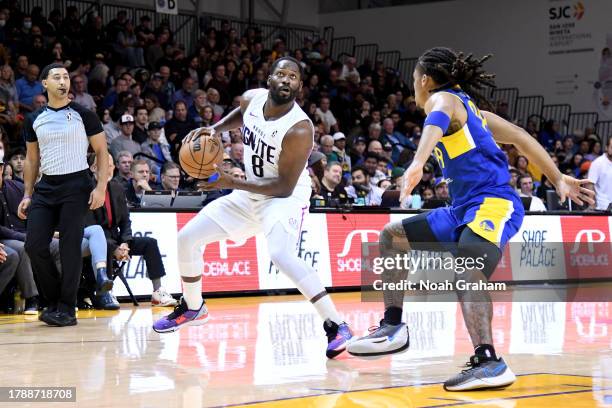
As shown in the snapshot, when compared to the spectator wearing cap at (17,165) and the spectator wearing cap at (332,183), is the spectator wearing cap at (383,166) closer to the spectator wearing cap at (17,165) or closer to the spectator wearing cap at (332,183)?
the spectator wearing cap at (332,183)

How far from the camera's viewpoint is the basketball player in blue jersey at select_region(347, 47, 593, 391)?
630cm

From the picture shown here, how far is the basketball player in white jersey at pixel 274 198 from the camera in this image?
7.64 meters

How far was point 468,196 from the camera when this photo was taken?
6.64 meters

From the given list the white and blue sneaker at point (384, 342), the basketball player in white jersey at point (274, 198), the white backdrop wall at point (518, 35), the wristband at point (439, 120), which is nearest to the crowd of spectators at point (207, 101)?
the white backdrop wall at point (518, 35)

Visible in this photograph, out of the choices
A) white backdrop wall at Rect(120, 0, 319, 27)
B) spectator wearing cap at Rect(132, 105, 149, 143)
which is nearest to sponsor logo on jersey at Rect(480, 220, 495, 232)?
spectator wearing cap at Rect(132, 105, 149, 143)

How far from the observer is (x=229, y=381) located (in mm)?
6504

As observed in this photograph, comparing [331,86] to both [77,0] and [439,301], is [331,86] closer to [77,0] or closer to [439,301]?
[77,0]

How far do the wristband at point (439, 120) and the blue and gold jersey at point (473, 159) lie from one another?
0.30 meters

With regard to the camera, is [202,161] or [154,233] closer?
[202,161]

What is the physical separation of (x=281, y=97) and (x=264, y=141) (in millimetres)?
360

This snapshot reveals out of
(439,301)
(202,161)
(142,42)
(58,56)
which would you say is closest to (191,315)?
(202,161)

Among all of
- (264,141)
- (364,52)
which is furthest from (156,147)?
(364,52)

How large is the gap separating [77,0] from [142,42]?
3.24m

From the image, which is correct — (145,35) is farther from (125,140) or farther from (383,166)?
(383,166)
